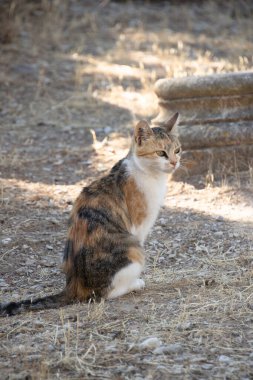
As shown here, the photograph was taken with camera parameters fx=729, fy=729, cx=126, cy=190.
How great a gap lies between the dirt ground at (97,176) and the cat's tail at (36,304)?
0.23ft

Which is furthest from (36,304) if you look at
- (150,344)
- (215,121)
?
(215,121)

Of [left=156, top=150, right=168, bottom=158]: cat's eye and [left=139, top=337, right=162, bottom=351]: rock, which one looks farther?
[left=156, top=150, right=168, bottom=158]: cat's eye

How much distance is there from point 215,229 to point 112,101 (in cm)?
416

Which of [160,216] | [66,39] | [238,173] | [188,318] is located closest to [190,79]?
[238,173]

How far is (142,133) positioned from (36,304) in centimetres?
147

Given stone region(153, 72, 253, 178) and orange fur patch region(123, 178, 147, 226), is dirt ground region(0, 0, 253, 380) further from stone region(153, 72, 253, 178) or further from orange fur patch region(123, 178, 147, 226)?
orange fur patch region(123, 178, 147, 226)

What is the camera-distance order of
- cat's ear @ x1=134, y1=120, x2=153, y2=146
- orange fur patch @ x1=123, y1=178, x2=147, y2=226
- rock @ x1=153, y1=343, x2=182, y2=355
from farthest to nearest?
cat's ear @ x1=134, y1=120, x2=153, y2=146 → orange fur patch @ x1=123, y1=178, x2=147, y2=226 → rock @ x1=153, y1=343, x2=182, y2=355

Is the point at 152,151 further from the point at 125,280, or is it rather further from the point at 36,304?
the point at 36,304

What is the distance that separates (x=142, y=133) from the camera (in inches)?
207

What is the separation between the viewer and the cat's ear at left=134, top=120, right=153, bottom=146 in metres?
5.23

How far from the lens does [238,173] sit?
283 inches

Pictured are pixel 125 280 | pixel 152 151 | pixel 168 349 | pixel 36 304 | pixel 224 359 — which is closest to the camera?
pixel 224 359

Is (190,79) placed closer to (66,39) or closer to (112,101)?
(112,101)

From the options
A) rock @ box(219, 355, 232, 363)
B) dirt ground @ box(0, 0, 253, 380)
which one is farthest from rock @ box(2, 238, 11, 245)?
rock @ box(219, 355, 232, 363)
